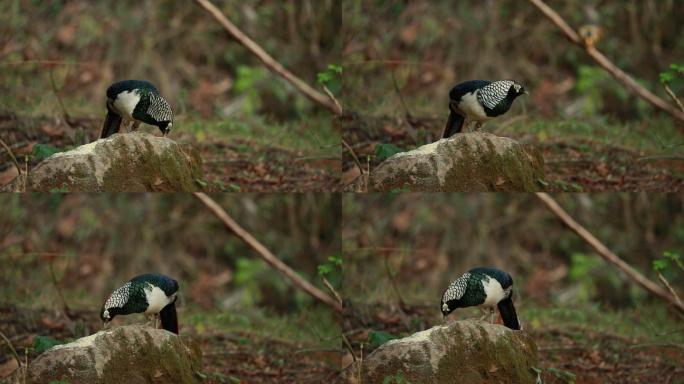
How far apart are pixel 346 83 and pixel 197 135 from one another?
1.29 meters

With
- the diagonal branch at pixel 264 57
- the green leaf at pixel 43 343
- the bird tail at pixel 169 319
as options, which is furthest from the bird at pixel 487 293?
the green leaf at pixel 43 343

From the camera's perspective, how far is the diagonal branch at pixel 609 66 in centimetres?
831

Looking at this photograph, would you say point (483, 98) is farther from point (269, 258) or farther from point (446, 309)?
point (269, 258)

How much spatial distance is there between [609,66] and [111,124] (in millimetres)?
4108

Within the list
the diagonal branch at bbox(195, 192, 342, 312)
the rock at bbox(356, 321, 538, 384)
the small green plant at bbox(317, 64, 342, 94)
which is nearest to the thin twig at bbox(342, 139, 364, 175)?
the small green plant at bbox(317, 64, 342, 94)

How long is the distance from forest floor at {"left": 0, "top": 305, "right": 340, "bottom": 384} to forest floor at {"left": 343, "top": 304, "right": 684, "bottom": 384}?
0.23 m

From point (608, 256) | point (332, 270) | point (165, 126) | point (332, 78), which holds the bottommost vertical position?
point (332, 270)

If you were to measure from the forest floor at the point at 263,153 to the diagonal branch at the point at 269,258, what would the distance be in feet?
0.79

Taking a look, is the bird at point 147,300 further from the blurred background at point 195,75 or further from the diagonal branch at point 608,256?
the diagonal branch at point 608,256

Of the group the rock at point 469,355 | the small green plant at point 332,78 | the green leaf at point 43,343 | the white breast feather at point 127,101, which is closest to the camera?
the rock at point 469,355

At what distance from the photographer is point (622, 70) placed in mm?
8375

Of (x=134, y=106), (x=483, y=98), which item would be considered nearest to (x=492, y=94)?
(x=483, y=98)

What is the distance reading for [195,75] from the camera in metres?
8.30

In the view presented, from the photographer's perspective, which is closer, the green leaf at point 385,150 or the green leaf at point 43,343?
the green leaf at point 43,343
